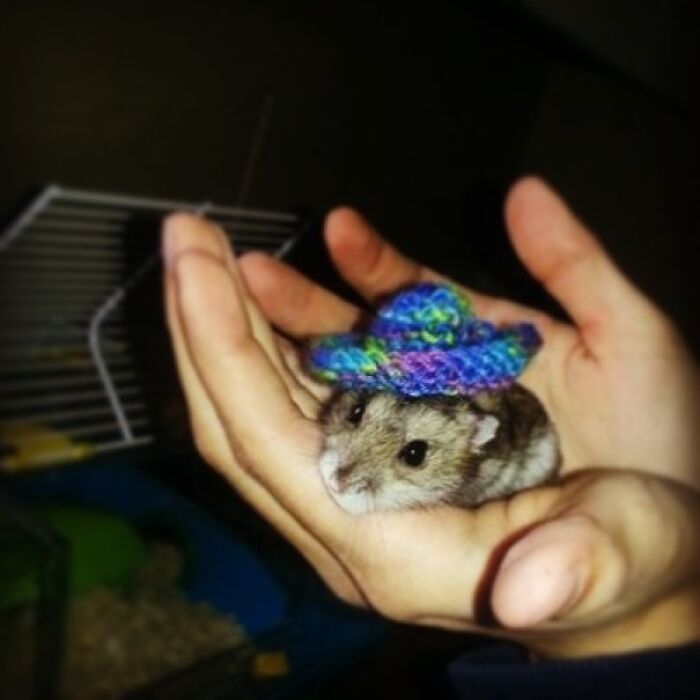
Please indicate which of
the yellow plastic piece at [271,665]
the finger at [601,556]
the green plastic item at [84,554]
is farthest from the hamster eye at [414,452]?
the yellow plastic piece at [271,665]

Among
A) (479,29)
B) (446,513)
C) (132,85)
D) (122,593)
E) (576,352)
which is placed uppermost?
(479,29)

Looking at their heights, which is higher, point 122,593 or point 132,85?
point 132,85

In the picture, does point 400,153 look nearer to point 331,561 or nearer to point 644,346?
point 644,346

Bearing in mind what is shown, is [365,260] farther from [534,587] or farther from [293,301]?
[534,587]

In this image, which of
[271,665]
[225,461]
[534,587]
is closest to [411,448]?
[534,587]

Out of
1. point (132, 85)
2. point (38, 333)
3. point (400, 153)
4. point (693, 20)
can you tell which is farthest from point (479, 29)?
point (38, 333)

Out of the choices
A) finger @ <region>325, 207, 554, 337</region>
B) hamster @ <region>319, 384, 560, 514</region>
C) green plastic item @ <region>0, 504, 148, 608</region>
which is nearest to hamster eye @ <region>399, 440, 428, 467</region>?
hamster @ <region>319, 384, 560, 514</region>

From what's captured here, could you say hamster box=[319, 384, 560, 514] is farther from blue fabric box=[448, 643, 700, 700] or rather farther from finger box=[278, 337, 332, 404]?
blue fabric box=[448, 643, 700, 700]
